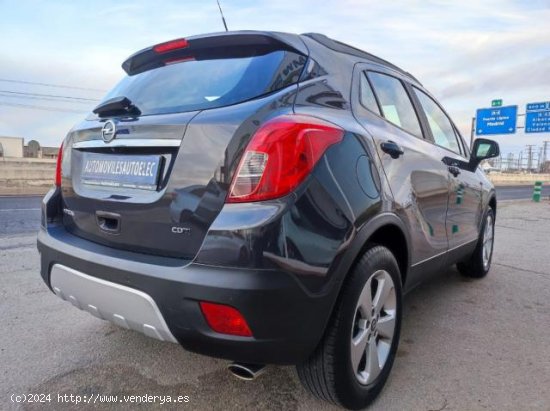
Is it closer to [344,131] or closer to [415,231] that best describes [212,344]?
[344,131]

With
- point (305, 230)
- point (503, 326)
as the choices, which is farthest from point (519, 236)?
point (305, 230)

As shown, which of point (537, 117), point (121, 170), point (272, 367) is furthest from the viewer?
point (537, 117)

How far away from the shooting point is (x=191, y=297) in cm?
169

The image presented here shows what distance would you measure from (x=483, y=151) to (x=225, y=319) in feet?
10.3

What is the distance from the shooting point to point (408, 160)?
2.56m

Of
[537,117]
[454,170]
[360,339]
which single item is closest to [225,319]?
[360,339]

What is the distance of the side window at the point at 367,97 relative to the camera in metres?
2.38

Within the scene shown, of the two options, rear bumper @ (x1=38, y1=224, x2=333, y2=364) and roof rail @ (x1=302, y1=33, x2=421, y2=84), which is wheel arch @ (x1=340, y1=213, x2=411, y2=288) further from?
roof rail @ (x1=302, y1=33, x2=421, y2=84)

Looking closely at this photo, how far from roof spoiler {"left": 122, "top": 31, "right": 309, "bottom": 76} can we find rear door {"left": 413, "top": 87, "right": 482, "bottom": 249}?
1.52 m

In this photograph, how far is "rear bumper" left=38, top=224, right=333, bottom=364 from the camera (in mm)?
1649

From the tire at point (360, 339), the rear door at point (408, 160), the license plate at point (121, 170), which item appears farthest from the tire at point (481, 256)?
the license plate at point (121, 170)

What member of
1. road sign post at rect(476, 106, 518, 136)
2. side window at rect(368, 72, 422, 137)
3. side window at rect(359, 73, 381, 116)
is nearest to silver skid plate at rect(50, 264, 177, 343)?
side window at rect(359, 73, 381, 116)

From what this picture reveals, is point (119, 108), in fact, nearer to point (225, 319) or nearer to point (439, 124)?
point (225, 319)

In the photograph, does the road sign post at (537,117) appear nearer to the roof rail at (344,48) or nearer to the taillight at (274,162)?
the roof rail at (344,48)
